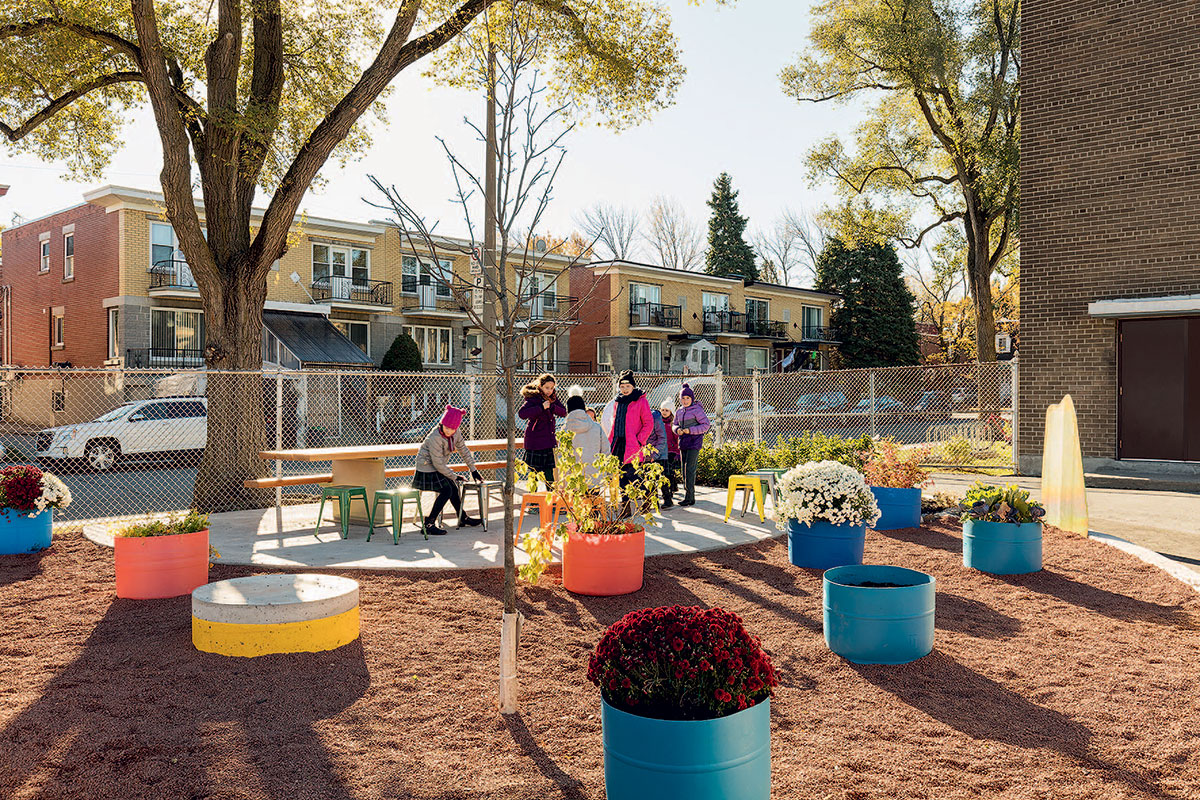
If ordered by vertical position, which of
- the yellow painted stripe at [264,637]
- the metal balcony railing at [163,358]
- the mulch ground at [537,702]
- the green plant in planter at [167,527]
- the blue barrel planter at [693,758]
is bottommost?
the mulch ground at [537,702]

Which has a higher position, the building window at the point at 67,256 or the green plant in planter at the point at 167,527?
the building window at the point at 67,256

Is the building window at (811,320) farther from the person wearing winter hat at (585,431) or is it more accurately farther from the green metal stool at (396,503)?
the green metal stool at (396,503)

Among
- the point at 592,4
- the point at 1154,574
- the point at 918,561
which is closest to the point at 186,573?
the point at 918,561

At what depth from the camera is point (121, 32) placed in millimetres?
11859

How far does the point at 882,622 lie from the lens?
5.02 metres

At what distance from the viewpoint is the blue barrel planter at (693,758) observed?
296cm

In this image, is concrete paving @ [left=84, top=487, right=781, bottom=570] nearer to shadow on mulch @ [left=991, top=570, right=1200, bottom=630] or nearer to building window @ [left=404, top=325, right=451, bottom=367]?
shadow on mulch @ [left=991, top=570, right=1200, bottom=630]

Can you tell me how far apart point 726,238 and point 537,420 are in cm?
4815

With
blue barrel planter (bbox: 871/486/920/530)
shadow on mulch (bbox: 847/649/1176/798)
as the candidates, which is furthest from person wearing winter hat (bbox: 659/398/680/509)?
shadow on mulch (bbox: 847/649/1176/798)

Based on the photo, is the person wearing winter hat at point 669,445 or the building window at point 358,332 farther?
the building window at point 358,332

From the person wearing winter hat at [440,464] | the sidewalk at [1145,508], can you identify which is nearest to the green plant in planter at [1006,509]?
the sidewalk at [1145,508]

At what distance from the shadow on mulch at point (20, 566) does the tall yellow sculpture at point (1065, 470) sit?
1018 centimetres

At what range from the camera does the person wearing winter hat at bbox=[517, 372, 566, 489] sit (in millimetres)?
9383

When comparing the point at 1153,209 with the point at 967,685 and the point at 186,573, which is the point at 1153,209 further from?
the point at 186,573
